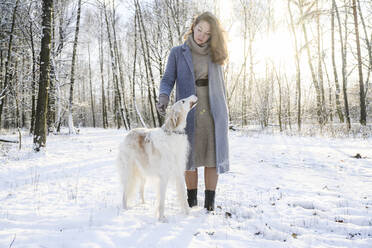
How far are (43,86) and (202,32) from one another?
21.4ft

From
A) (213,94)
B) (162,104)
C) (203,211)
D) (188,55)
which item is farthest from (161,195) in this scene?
(188,55)

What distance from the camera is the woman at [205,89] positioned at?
317cm

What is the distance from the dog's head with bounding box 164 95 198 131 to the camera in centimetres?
286

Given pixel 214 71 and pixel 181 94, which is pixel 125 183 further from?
pixel 214 71

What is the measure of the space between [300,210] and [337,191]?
1.30 m

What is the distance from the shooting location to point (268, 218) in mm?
3061

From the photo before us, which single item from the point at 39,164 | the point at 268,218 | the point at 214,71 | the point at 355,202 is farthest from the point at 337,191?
the point at 39,164

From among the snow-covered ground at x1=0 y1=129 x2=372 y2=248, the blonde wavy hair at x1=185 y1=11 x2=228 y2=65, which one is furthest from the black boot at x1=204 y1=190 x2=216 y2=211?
the blonde wavy hair at x1=185 y1=11 x2=228 y2=65

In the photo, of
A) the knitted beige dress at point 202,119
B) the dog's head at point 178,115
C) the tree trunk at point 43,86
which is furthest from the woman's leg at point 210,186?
the tree trunk at point 43,86

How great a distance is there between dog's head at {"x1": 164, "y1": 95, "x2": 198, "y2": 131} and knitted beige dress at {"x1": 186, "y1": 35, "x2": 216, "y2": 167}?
38 cm

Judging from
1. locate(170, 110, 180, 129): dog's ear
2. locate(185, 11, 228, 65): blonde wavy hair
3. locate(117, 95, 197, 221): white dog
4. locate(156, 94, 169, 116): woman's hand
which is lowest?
locate(117, 95, 197, 221): white dog

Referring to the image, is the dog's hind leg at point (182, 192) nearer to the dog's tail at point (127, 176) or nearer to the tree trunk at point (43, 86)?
the dog's tail at point (127, 176)

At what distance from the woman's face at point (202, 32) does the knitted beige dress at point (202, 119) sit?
60 millimetres

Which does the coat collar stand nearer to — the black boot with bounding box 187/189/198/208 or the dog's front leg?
the dog's front leg
